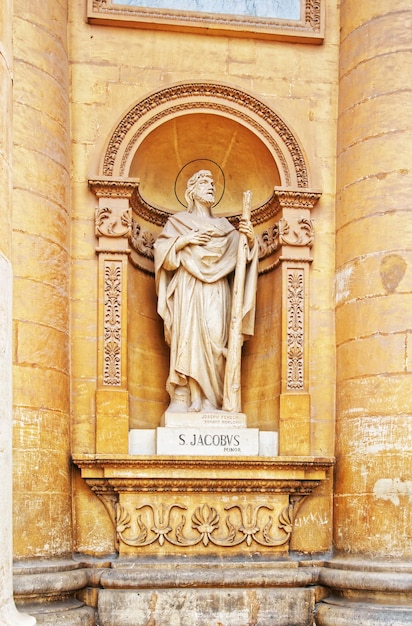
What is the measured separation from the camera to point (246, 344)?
10891 mm

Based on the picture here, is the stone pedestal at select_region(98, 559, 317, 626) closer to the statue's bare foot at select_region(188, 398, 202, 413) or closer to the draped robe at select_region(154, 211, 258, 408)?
the statue's bare foot at select_region(188, 398, 202, 413)

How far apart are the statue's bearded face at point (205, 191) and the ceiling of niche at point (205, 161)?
0.54 metres

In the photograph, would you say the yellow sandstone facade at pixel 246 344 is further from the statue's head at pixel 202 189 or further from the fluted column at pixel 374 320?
the statue's head at pixel 202 189

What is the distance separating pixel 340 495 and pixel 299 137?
3470 millimetres

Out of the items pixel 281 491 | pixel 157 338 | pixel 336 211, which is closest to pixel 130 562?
pixel 281 491

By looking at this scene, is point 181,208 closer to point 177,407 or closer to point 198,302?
point 198,302

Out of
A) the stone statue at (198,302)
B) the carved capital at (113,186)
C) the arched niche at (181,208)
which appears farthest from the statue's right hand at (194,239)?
the carved capital at (113,186)

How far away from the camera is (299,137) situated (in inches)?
422

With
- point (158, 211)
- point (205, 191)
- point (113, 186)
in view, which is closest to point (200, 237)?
point (205, 191)

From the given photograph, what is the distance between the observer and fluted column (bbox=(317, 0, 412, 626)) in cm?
951

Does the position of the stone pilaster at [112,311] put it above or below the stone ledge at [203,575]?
above

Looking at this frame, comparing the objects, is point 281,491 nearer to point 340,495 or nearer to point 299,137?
point 340,495

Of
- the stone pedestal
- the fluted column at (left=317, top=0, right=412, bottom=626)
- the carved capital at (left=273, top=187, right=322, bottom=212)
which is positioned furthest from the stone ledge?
the carved capital at (left=273, top=187, right=322, bottom=212)

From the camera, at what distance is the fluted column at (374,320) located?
31.2ft
